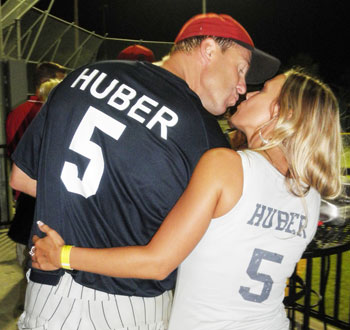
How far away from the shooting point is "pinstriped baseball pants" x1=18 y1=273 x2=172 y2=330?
153cm

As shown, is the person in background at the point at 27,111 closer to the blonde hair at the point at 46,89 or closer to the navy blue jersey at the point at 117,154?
the blonde hair at the point at 46,89

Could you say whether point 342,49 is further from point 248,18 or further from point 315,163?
point 315,163

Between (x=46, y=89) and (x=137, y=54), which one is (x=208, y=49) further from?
(x=46, y=89)

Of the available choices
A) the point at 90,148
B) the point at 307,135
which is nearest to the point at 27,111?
the point at 90,148

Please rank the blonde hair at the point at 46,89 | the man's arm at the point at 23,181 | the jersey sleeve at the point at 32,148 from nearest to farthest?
1. the jersey sleeve at the point at 32,148
2. the man's arm at the point at 23,181
3. the blonde hair at the point at 46,89

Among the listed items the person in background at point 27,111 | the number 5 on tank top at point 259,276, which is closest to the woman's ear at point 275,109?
the number 5 on tank top at point 259,276

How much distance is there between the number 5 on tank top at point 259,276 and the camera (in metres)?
1.46

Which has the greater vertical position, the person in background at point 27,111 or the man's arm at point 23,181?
the person in background at point 27,111

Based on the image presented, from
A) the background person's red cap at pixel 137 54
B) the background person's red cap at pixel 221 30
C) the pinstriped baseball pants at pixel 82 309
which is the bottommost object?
the pinstriped baseball pants at pixel 82 309

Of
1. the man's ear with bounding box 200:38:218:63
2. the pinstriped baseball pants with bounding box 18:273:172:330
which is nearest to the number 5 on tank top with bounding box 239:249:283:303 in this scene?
the pinstriped baseball pants with bounding box 18:273:172:330

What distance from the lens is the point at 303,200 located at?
152cm

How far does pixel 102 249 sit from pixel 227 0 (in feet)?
143

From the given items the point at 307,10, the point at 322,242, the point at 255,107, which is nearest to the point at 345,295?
the point at 322,242

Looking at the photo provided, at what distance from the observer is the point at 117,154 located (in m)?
1.43
